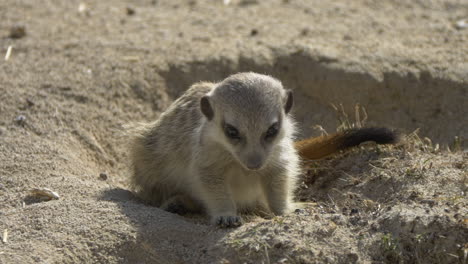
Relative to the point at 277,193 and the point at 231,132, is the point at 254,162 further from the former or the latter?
the point at 277,193

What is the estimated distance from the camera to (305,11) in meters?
6.52

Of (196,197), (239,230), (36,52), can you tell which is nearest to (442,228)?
(239,230)

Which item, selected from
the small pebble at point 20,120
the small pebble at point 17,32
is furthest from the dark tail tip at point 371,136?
the small pebble at point 17,32

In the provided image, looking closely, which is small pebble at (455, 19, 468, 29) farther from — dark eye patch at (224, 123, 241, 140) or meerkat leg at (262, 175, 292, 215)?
dark eye patch at (224, 123, 241, 140)

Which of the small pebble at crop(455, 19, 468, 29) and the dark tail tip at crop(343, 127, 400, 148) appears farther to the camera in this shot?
the small pebble at crop(455, 19, 468, 29)

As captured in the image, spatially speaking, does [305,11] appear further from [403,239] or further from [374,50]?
[403,239]

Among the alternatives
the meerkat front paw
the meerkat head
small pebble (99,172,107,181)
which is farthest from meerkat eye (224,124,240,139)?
small pebble (99,172,107,181)

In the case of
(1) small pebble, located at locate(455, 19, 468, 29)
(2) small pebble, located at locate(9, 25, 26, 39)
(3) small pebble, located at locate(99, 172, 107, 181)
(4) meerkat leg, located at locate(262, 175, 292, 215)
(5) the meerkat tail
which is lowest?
(3) small pebble, located at locate(99, 172, 107, 181)

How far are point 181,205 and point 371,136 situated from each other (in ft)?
3.90

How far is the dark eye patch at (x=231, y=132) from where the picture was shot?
10.7 ft

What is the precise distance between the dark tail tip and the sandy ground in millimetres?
124

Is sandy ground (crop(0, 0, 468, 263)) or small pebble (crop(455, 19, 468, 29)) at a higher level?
small pebble (crop(455, 19, 468, 29))

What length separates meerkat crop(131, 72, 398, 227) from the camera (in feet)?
10.7

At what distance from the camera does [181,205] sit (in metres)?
3.82
